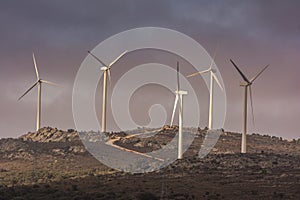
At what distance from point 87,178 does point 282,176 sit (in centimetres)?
3742

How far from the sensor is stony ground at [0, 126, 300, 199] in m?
89.1

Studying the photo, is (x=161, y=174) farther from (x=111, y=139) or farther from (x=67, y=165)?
(x=111, y=139)

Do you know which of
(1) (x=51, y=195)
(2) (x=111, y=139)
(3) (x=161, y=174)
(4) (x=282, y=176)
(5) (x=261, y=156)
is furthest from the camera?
(2) (x=111, y=139)

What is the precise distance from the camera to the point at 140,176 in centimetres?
11919

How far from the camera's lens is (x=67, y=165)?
6038 inches

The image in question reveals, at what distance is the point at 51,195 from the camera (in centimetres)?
8969

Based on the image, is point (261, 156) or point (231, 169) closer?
point (231, 169)

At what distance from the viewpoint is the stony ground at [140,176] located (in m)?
89.1

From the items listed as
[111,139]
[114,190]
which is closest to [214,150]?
[111,139]

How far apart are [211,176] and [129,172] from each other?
20828mm

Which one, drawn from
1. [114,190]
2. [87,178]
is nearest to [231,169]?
[87,178]

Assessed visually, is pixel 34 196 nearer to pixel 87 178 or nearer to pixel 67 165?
pixel 87 178

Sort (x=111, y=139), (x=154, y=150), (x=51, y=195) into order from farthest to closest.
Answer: (x=111, y=139) → (x=154, y=150) → (x=51, y=195)

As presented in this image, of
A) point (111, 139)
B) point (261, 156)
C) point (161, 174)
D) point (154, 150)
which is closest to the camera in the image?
point (161, 174)
